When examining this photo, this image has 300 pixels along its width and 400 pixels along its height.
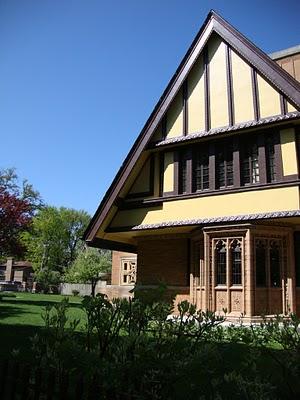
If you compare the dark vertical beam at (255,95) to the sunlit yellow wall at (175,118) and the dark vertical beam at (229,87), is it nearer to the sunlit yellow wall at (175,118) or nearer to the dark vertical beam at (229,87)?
the dark vertical beam at (229,87)

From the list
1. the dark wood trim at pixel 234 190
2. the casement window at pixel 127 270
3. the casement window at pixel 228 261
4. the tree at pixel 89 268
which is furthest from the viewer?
the tree at pixel 89 268


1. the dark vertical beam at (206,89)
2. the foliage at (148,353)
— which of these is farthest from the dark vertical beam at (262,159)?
the foliage at (148,353)

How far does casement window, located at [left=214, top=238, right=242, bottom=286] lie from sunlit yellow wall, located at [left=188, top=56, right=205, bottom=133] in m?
4.10

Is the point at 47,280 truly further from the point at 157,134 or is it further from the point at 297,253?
the point at 297,253

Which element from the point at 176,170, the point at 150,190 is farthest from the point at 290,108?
the point at 150,190

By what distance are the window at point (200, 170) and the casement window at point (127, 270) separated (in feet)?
39.5

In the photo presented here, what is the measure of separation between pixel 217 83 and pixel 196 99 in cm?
91

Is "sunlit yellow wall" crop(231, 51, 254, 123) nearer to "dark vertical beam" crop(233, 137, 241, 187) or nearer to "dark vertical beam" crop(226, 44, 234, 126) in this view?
"dark vertical beam" crop(226, 44, 234, 126)

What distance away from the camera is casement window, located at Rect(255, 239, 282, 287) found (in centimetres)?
1227

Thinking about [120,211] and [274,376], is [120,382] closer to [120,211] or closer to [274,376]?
[274,376]

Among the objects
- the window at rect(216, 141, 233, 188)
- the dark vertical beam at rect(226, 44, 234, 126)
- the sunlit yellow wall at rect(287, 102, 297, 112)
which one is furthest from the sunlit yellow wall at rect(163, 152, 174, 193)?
the sunlit yellow wall at rect(287, 102, 297, 112)

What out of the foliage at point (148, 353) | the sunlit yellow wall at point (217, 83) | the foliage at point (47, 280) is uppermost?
the sunlit yellow wall at point (217, 83)

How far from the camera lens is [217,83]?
13.8m

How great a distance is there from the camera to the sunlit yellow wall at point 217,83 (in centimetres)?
1335
